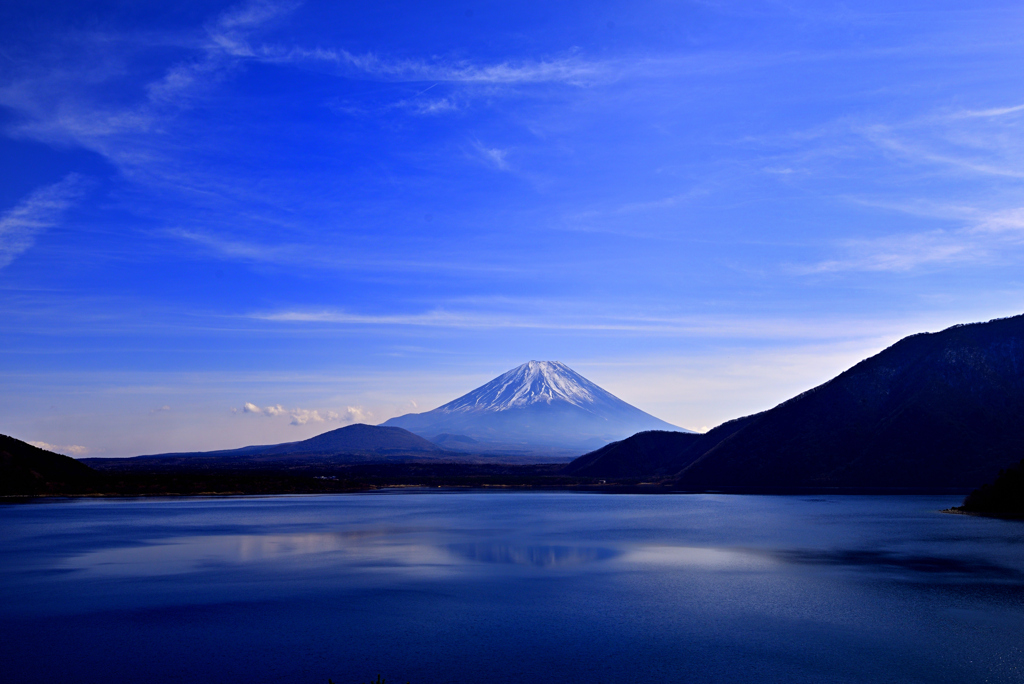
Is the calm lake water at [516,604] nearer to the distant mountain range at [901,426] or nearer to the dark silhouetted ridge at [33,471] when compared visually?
the dark silhouetted ridge at [33,471]

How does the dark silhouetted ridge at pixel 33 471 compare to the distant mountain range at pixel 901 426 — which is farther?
the distant mountain range at pixel 901 426

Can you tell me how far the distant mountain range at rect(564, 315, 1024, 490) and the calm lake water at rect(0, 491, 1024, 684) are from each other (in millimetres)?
62587

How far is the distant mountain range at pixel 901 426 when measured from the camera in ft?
384

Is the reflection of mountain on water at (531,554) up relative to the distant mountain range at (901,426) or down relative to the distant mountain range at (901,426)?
down

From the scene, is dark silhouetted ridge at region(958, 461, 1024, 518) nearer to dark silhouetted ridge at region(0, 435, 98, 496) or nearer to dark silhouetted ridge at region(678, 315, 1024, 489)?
dark silhouetted ridge at region(678, 315, 1024, 489)

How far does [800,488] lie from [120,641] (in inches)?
4734

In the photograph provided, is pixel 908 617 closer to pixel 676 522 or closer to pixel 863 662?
pixel 863 662

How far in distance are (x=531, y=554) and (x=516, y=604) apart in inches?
615

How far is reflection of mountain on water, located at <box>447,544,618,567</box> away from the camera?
4353 centimetres

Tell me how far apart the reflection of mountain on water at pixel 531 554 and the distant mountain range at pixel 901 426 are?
8946 centimetres

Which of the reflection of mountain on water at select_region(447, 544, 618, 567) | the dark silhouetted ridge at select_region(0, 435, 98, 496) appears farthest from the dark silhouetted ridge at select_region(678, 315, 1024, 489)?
the dark silhouetted ridge at select_region(0, 435, 98, 496)

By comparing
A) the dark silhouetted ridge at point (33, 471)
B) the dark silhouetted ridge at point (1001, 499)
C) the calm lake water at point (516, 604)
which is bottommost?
the calm lake water at point (516, 604)

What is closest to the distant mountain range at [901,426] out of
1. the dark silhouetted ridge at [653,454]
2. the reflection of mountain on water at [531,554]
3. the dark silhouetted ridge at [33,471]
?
the dark silhouetted ridge at [653,454]

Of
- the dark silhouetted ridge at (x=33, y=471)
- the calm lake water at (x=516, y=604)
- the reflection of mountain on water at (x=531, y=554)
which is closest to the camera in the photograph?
the calm lake water at (x=516, y=604)
